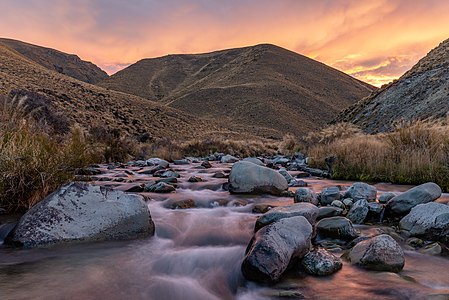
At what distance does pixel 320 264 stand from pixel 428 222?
A: 1877 millimetres

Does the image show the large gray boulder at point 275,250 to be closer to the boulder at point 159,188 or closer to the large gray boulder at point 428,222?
the large gray boulder at point 428,222

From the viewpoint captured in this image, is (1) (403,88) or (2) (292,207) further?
(1) (403,88)

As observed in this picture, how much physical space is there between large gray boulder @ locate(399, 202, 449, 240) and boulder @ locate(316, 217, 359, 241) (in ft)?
2.65

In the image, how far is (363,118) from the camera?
31.0m

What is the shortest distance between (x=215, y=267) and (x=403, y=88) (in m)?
31.7

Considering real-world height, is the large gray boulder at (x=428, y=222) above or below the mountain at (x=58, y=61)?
below

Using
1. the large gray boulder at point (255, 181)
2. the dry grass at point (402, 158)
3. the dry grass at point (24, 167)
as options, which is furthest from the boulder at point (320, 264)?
the dry grass at point (402, 158)

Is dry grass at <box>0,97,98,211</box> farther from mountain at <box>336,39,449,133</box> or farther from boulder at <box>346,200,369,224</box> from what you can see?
mountain at <box>336,39,449,133</box>

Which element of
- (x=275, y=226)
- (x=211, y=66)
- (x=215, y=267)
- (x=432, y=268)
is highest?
(x=211, y=66)

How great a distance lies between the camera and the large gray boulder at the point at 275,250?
3314mm

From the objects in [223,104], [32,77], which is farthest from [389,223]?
[223,104]

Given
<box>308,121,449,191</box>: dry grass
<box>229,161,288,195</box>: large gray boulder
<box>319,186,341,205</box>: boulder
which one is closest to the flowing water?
<box>319,186,341,205</box>: boulder

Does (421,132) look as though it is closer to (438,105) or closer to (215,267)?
(215,267)

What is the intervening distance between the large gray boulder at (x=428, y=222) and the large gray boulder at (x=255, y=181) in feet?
9.92
